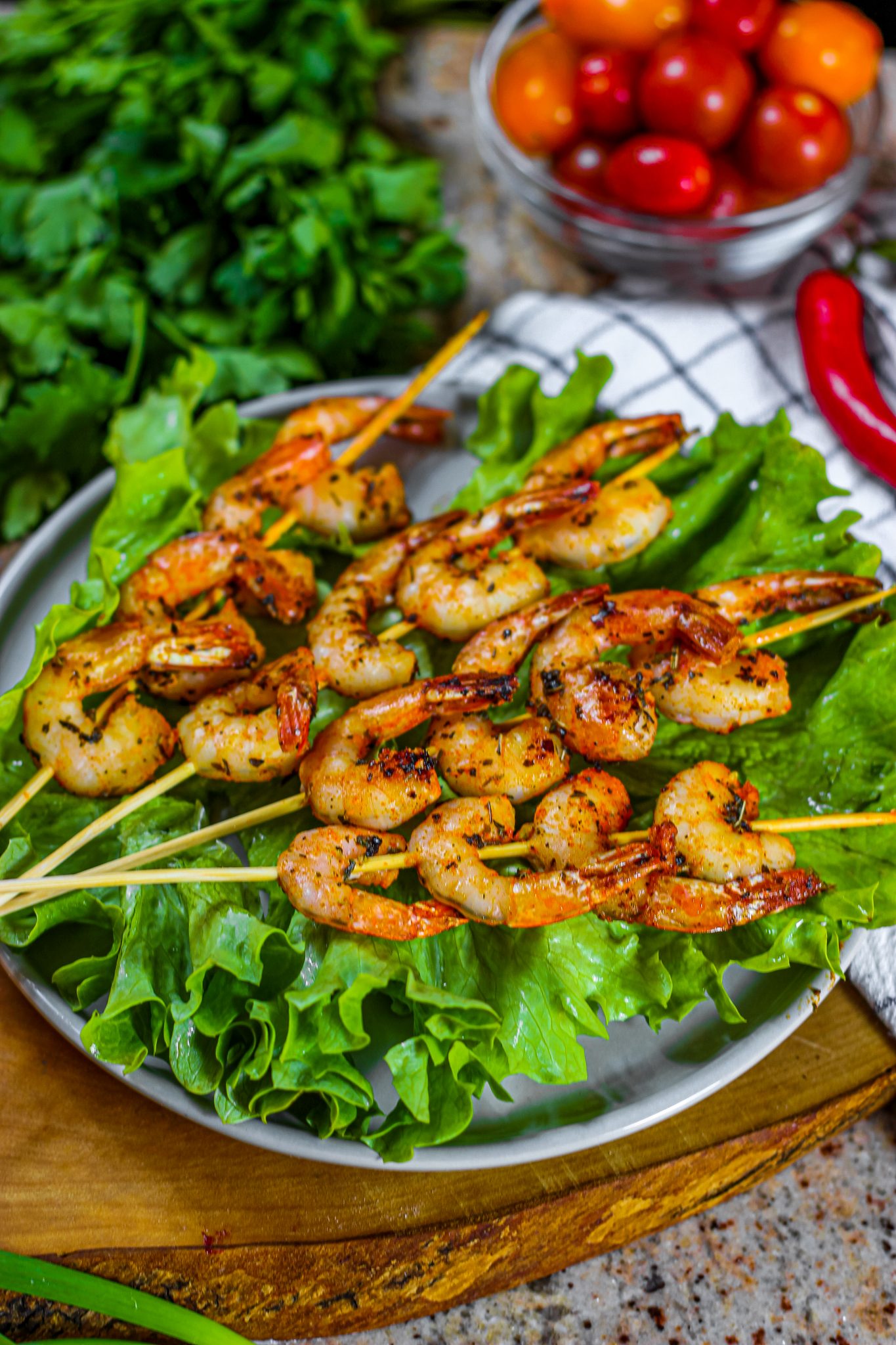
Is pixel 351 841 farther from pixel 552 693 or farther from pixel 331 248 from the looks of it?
pixel 331 248

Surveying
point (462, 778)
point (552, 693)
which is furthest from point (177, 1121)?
point (552, 693)

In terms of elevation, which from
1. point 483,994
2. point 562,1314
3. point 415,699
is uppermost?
point 415,699

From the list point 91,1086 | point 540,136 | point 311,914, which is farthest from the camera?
point 540,136

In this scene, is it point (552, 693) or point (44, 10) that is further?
point (44, 10)

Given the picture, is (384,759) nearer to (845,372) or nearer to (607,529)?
(607,529)

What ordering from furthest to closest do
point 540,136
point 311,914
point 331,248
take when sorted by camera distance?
1. point 540,136
2. point 331,248
3. point 311,914

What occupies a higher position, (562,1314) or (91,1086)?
(91,1086)

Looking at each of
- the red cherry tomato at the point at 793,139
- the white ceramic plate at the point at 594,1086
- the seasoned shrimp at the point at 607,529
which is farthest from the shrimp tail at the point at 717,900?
the red cherry tomato at the point at 793,139
